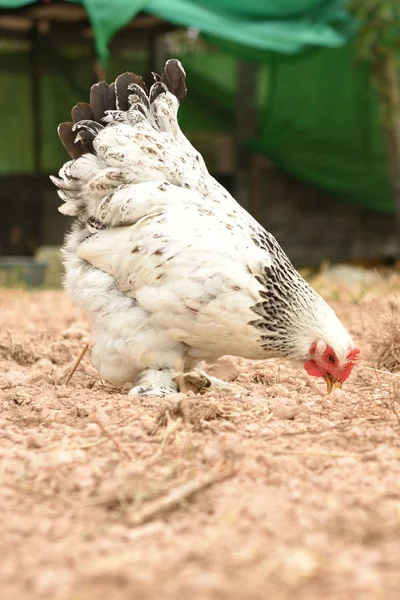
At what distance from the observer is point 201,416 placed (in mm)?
3148

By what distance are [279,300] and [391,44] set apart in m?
6.09

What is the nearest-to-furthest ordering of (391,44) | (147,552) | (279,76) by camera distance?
1. (147,552)
2. (391,44)
3. (279,76)

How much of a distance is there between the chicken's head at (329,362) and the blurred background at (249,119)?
5.45 metres

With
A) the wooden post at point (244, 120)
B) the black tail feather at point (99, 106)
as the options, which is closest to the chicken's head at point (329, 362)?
the black tail feather at point (99, 106)

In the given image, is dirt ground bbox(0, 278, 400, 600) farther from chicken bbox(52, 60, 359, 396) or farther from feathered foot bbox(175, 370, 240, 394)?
chicken bbox(52, 60, 359, 396)

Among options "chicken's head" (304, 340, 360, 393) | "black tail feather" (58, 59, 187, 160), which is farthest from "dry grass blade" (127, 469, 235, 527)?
"black tail feather" (58, 59, 187, 160)

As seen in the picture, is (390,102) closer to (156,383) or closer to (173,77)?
(173,77)

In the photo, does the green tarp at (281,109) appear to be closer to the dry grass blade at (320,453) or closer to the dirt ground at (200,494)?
the dirt ground at (200,494)

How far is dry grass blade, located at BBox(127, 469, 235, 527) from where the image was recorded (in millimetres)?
2143

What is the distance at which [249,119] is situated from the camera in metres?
10.2

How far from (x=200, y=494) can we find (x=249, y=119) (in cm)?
838

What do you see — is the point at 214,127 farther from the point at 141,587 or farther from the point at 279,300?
the point at 141,587

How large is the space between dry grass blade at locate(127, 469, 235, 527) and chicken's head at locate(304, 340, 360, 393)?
4.48 feet

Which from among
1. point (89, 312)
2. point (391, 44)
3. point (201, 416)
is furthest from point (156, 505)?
point (391, 44)
